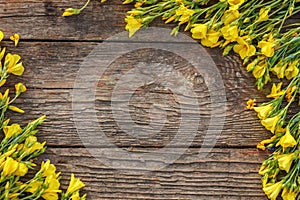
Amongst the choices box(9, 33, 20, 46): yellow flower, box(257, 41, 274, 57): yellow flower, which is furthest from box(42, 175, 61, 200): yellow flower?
box(257, 41, 274, 57): yellow flower

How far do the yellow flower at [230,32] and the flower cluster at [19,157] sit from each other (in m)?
0.52

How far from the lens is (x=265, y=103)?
1.56m

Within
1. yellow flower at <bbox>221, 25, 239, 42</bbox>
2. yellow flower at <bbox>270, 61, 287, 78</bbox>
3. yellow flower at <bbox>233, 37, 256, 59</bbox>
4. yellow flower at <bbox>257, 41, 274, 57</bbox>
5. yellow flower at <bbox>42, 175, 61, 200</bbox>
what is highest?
yellow flower at <bbox>42, 175, 61, 200</bbox>

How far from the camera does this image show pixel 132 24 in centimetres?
156

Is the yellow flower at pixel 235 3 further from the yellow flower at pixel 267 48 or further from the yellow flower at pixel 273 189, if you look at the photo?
the yellow flower at pixel 273 189

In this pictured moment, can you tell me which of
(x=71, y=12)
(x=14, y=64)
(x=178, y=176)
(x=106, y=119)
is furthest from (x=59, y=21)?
(x=178, y=176)

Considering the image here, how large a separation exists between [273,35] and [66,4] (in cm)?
55

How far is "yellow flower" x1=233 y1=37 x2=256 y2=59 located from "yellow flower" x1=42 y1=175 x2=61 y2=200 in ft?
1.89

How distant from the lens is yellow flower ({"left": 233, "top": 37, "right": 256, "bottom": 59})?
1534mm

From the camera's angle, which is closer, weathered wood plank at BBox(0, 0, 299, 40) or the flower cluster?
the flower cluster

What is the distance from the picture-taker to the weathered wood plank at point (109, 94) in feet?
5.23

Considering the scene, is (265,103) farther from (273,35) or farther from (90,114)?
(90,114)

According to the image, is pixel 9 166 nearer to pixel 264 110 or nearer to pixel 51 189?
pixel 51 189

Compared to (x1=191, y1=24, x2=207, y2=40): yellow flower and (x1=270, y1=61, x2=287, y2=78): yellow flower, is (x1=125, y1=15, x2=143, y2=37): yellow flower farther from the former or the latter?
(x1=270, y1=61, x2=287, y2=78): yellow flower
